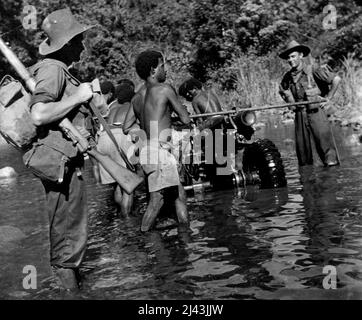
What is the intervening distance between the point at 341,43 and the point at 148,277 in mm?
17810

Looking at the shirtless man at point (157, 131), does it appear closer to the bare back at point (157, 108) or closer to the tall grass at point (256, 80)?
the bare back at point (157, 108)

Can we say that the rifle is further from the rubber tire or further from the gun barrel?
the rubber tire

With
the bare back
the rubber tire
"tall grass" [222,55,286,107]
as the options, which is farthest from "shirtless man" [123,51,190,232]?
"tall grass" [222,55,286,107]

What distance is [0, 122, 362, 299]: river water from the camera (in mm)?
4910

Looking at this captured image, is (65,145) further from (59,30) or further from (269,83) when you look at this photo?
(269,83)

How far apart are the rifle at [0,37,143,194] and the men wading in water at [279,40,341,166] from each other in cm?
544

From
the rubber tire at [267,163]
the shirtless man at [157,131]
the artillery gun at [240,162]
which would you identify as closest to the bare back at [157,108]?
the shirtless man at [157,131]

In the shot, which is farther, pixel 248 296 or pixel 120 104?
pixel 120 104

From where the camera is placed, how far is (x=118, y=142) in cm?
858

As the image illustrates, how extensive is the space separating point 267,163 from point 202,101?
1.50 m

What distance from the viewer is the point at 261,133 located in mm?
17406

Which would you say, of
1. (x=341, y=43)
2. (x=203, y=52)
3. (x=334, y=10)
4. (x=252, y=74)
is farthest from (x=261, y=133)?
(x=203, y=52)

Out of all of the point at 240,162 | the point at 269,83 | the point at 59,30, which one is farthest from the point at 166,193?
the point at 269,83
